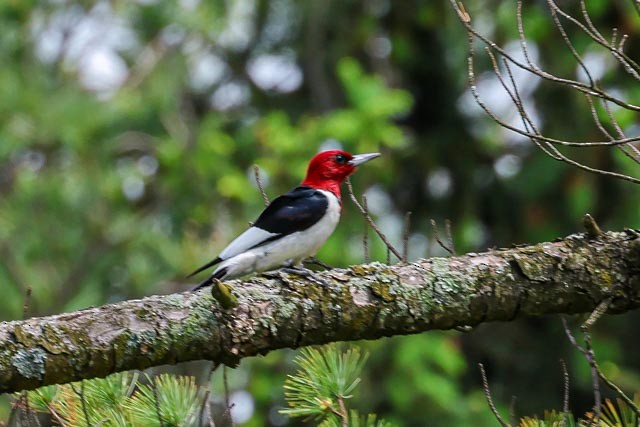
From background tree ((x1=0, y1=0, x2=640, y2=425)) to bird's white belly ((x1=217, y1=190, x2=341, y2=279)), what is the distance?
1.95 meters

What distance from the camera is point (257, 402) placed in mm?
7297

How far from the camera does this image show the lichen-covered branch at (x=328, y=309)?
8.77 feet

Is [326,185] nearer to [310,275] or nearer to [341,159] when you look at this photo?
[341,159]

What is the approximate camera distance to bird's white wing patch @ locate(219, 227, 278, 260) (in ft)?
15.3

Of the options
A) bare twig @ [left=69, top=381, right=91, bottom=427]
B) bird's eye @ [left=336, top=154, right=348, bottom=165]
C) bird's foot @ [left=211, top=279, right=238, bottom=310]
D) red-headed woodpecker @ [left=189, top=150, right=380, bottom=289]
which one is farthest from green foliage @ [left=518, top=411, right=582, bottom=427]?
bird's eye @ [left=336, top=154, right=348, bottom=165]

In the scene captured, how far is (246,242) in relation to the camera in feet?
15.4

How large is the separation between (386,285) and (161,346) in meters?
0.70

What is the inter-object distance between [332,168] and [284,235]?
0.85m

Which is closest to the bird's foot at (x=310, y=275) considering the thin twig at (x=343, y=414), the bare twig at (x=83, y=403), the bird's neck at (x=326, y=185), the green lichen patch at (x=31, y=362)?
the thin twig at (x=343, y=414)

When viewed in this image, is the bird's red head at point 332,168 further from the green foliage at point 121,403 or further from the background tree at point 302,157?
the green foliage at point 121,403

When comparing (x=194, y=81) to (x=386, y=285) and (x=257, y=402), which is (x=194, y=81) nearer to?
(x=257, y=402)

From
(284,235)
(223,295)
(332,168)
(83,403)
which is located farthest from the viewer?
(332,168)

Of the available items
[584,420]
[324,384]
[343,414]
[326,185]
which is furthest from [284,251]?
[584,420]

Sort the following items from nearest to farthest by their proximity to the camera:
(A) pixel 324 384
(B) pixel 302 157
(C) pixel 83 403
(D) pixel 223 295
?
(D) pixel 223 295, (C) pixel 83 403, (A) pixel 324 384, (B) pixel 302 157
